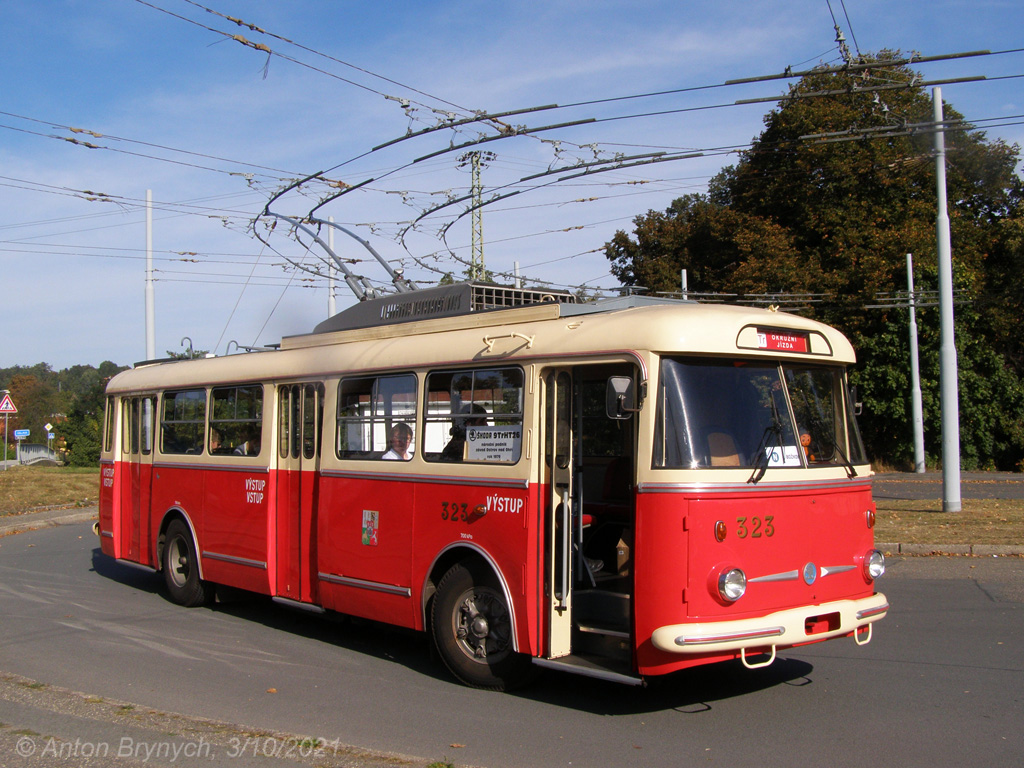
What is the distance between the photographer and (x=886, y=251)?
112 feet

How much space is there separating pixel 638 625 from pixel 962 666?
3.11 metres

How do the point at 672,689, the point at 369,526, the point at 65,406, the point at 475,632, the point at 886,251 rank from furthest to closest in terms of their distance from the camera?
the point at 65,406 < the point at 886,251 < the point at 369,526 < the point at 475,632 < the point at 672,689

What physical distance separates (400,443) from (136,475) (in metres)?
5.89

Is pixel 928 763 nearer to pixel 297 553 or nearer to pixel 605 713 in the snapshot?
pixel 605 713

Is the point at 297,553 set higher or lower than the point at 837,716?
higher

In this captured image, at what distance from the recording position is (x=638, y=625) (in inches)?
242

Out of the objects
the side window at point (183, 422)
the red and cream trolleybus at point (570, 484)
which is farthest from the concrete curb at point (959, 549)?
the side window at point (183, 422)

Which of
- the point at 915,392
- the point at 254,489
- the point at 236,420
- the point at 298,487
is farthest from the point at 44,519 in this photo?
the point at 915,392

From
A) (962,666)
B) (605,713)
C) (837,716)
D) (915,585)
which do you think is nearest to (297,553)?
(605,713)

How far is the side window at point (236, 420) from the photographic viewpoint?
10.1 m

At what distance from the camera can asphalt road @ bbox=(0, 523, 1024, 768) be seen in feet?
18.5

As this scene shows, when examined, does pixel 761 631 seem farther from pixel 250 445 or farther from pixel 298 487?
pixel 250 445

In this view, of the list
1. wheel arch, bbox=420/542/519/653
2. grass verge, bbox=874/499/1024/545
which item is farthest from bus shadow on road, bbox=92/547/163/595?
grass verge, bbox=874/499/1024/545

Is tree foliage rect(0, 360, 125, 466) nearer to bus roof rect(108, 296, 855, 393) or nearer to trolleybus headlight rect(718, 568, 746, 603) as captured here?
bus roof rect(108, 296, 855, 393)
